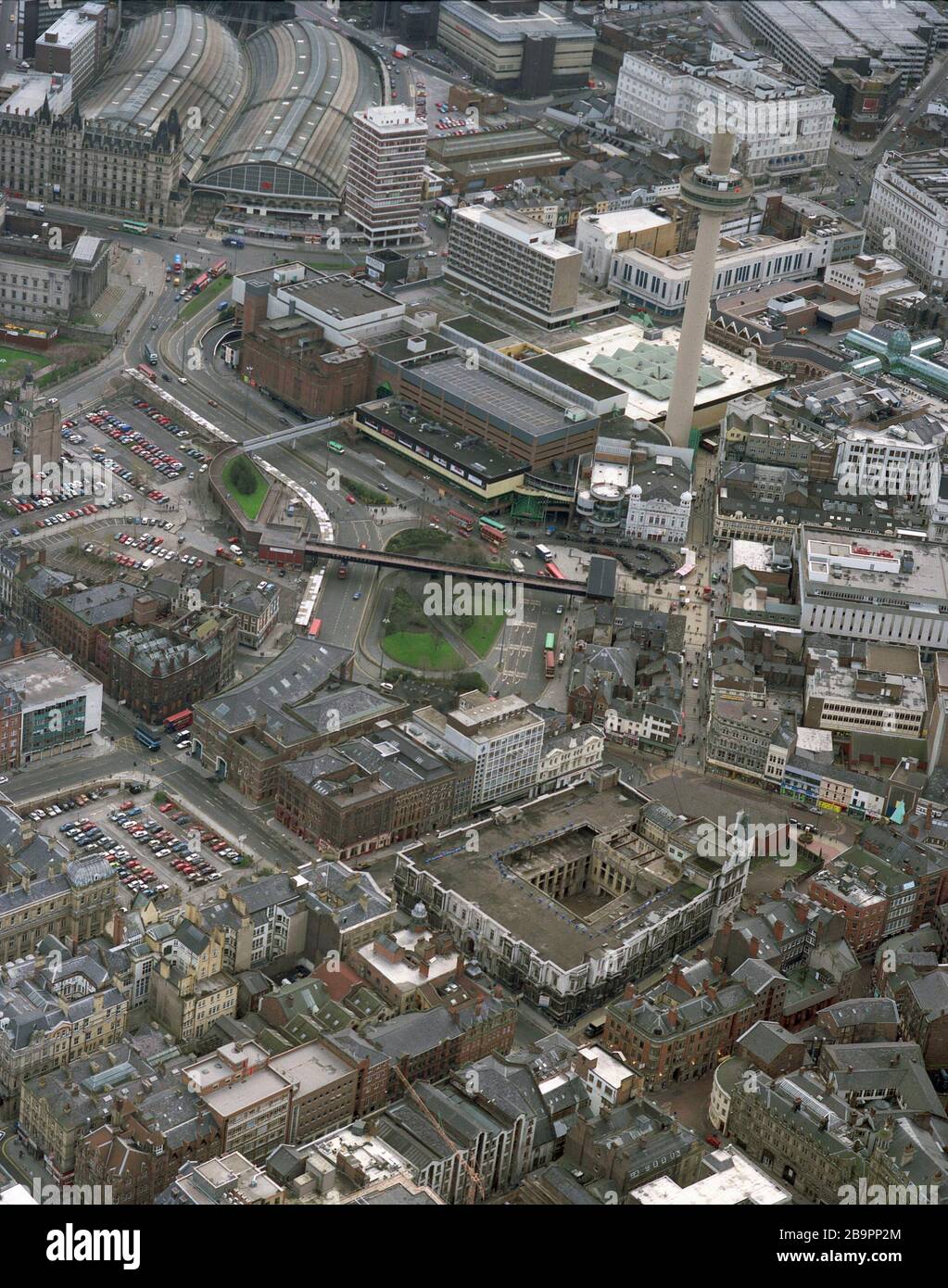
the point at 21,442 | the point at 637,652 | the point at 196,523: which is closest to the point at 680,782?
the point at 637,652

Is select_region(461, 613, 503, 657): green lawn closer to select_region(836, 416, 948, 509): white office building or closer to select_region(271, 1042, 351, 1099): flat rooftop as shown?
select_region(836, 416, 948, 509): white office building

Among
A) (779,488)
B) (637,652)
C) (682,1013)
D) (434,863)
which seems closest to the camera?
(682,1013)

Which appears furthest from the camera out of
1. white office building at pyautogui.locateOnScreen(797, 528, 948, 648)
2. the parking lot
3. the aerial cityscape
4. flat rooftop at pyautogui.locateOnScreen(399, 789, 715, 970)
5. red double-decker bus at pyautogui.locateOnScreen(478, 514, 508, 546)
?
red double-decker bus at pyautogui.locateOnScreen(478, 514, 508, 546)

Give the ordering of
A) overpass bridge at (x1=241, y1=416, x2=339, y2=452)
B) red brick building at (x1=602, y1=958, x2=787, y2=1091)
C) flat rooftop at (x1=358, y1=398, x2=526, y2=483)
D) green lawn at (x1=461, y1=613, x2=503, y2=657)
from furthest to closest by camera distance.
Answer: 1. overpass bridge at (x1=241, y1=416, x2=339, y2=452)
2. flat rooftop at (x1=358, y1=398, x2=526, y2=483)
3. green lawn at (x1=461, y1=613, x2=503, y2=657)
4. red brick building at (x1=602, y1=958, x2=787, y2=1091)

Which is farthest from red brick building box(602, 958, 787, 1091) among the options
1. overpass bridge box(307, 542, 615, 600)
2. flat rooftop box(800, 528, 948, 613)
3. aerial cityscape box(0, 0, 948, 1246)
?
overpass bridge box(307, 542, 615, 600)

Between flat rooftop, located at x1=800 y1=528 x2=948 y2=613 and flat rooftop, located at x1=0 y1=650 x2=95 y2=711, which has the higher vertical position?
flat rooftop, located at x1=800 y1=528 x2=948 y2=613

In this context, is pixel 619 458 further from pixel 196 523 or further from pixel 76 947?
pixel 76 947

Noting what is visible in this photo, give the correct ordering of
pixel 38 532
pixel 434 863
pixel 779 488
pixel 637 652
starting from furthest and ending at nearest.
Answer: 1. pixel 779 488
2. pixel 38 532
3. pixel 637 652
4. pixel 434 863
